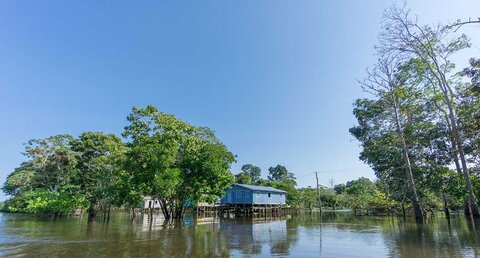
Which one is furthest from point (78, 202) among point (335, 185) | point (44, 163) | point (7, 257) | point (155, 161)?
point (335, 185)

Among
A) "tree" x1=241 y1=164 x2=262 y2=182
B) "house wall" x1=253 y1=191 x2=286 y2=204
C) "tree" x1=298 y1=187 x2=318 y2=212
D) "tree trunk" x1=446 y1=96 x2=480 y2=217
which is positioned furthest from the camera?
"tree" x1=241 y1=164 x2=262 y2=182

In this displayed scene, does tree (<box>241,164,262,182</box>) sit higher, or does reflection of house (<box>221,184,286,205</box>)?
tree (<box>241,164,262,182</box>)

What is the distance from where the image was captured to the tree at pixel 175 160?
2039 cm

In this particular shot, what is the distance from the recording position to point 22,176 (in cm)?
3045

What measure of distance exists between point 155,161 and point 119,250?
436 inches

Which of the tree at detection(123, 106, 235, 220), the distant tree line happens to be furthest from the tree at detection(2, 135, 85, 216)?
the tree at detection(123, 106, 235, 220)

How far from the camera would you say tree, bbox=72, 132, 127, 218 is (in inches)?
1082

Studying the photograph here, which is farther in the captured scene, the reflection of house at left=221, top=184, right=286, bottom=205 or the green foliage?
the reflection of house at left=221, top=184, right=286, bottom=205

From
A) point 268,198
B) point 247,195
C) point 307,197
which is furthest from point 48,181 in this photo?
point 307,197

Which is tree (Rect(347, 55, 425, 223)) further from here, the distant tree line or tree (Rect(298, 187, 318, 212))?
tree (Rect(298, 187, 318, 212))

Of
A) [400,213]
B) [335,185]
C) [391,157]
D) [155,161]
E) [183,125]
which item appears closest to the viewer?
[155,161]

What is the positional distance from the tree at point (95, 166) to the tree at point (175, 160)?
7.43 meters

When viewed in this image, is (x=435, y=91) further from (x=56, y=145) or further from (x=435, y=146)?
(x=56, y=145)

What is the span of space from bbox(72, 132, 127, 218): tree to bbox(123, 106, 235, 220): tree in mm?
7434
